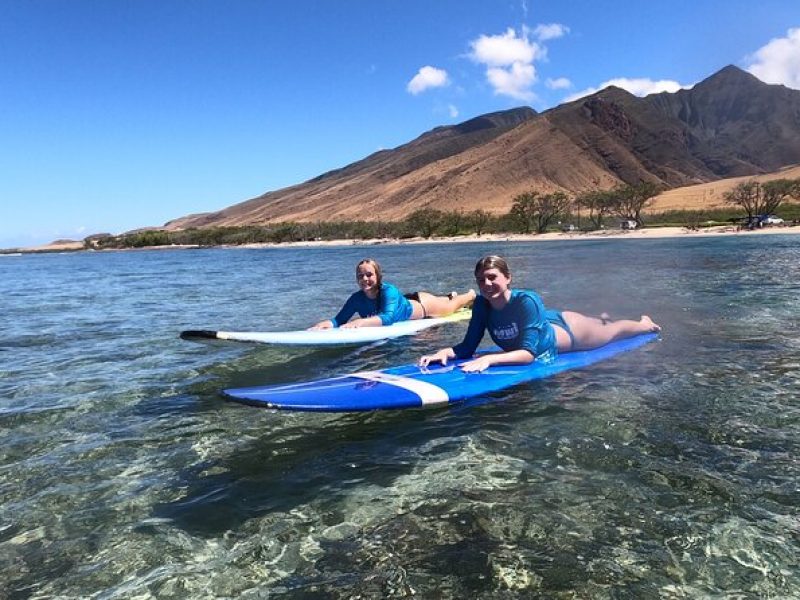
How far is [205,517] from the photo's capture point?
4887 mm

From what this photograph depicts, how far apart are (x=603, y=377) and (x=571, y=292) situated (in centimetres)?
1273

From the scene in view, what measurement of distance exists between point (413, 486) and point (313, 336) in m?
5.77

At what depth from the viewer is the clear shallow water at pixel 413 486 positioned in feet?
13.1

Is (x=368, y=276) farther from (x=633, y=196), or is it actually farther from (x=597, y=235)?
(x=633, y=196)

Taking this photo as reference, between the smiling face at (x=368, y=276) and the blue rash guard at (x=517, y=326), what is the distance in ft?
10.5

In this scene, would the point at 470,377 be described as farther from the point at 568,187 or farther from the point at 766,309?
the point at 568,187

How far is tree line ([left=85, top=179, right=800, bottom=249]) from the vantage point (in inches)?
3022

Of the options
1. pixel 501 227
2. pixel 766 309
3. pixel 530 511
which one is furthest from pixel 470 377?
pixel 501 227

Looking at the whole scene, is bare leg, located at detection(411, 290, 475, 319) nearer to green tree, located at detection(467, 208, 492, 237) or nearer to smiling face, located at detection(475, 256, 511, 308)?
smiling face, located at detection(475, 256, 511, 308)

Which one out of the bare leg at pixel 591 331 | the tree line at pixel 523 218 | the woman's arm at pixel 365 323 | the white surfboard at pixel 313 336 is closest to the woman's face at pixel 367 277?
the woman's arm at pixel 365 323

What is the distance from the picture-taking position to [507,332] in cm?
800

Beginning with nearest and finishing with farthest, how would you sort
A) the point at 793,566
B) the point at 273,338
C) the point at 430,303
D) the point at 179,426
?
the point at 793,566 → the point at 179,426 → the point at 273,338 → the point at 430,303

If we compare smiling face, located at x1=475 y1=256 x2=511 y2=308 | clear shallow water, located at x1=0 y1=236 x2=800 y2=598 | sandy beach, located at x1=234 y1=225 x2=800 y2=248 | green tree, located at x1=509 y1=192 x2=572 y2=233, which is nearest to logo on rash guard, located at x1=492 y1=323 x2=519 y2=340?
smiling face, located at x1=475 y1=256 x2=511 y2=308

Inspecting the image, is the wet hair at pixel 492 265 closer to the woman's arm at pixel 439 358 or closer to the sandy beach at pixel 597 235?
the woman's arm at pixel 439 358
